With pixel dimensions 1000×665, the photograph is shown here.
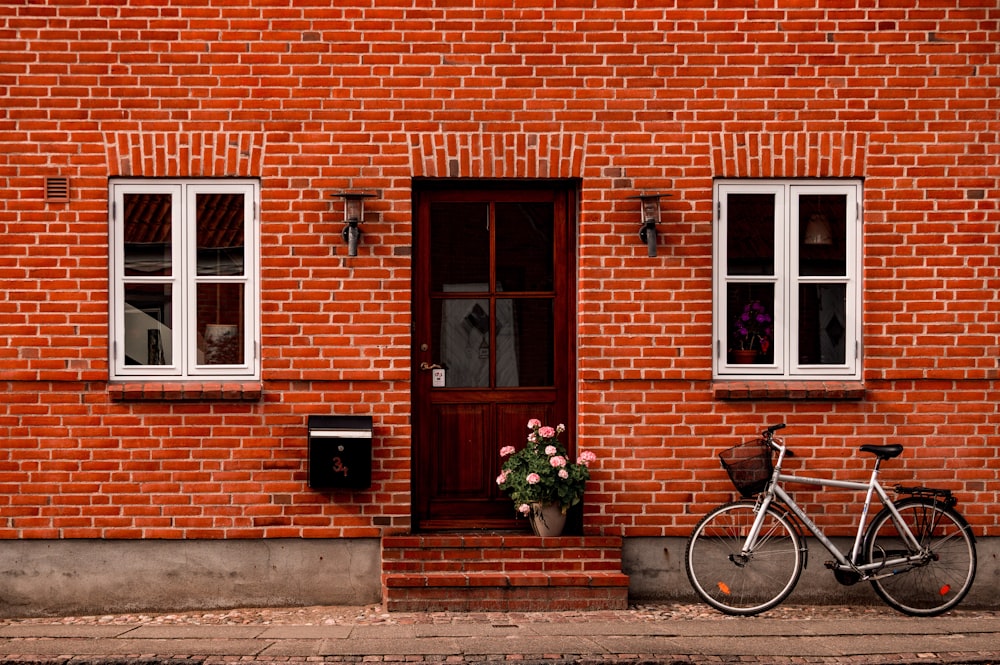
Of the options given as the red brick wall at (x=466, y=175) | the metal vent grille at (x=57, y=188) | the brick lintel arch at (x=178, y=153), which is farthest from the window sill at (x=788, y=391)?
the metal vent grille at (x=57, y=188)

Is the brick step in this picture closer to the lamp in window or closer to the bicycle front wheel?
the bicycle front wheel

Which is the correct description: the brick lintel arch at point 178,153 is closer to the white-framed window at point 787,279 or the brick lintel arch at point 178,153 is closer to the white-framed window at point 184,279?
the white-framed window at point 184,279

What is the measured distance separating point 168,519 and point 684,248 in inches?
156

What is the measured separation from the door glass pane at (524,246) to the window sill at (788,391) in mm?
1429

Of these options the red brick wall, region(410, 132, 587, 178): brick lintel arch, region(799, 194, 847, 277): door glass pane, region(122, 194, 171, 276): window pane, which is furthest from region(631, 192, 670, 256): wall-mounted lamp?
region(122, 194, 171, 276): window pane

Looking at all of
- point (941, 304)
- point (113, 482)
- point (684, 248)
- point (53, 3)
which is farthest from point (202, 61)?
point (941, 304)

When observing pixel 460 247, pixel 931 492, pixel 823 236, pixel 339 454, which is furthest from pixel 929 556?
pixel 339 454

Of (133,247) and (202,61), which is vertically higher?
(202,61)

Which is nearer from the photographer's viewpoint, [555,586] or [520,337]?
[555,586]

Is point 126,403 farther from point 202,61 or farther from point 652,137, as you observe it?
point 652,137

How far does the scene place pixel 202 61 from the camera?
8156 mm

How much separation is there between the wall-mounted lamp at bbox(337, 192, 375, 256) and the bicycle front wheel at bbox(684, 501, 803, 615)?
297cm

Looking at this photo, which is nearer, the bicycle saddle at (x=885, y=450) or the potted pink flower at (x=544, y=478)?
the bicycle saddle at (x=885, y=450)

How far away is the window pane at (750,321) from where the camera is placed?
8.43 metres
